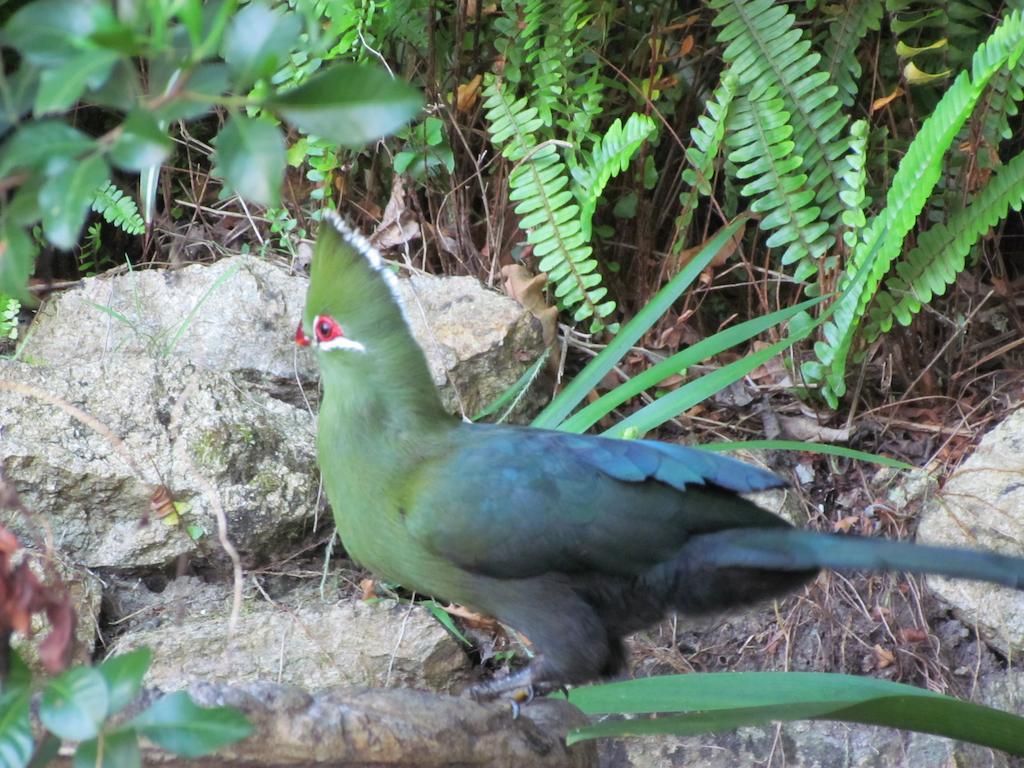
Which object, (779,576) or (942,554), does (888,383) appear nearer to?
(779,576)

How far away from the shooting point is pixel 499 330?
3.60m

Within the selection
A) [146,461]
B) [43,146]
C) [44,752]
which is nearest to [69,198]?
[43,146]

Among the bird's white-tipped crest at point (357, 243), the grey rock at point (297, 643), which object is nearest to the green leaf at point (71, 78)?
the bird's white-tipped crest at point (357, 243)

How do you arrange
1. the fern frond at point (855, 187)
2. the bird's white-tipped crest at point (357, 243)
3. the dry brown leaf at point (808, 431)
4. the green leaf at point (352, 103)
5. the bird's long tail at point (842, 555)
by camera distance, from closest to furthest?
1. the green leaf at point (352, 103)
2. the bird's long tail at point (842, 555)
3. the bird's white-tipped crest at point (357, 243)
4. the fern frond at point (855, 187)
5. the dry brown leaf at point (808, 431)

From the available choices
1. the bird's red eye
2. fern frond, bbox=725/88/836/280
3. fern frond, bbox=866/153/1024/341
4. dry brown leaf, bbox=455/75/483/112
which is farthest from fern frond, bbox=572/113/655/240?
the bird's red eye

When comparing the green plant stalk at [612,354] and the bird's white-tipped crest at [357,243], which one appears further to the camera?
the green plant stalk at [612,354]

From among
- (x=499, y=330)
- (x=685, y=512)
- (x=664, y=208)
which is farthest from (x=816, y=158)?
(x=685, y=512)

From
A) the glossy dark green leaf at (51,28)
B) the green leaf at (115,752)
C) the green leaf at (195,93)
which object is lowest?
the green leaf at (115,752)

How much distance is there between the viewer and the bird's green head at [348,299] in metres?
2.22

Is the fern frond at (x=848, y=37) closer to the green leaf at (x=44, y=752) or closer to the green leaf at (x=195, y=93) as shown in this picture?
the green leaf at (x=195, y=93)

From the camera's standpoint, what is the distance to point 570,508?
90.4 inches

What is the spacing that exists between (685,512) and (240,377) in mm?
1833

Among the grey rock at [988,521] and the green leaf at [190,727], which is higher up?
the green leaf at [190,727]

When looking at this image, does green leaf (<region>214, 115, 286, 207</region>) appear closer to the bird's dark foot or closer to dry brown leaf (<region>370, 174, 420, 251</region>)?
the bird's dark foot
